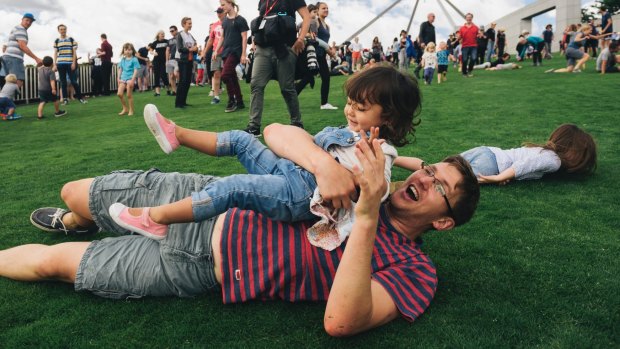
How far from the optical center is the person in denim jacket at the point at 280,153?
6.62 feet

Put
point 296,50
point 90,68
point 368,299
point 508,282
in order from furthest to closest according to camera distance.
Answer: point 90,68, point 296,50, point 508,282, point 368,299

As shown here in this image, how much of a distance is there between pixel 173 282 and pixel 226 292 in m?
0.28

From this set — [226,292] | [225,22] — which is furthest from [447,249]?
[225,22]

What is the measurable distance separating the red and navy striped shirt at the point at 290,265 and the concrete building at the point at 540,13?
1628 inches

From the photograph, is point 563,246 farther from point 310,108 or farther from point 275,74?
point 310,108

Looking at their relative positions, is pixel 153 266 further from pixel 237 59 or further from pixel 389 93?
pixel 237 59

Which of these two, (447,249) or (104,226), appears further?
(447,249)

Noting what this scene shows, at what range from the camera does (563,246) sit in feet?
9.30

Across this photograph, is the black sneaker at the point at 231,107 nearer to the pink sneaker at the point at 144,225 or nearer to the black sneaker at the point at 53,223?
the black sneaker at the point at 53,223

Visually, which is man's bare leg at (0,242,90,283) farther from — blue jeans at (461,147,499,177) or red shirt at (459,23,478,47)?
red shirt at (459,23,478,47)

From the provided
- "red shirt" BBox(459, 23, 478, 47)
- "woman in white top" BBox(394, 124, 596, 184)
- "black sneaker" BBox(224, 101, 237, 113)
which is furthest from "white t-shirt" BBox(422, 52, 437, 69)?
"woman in white top" BBox(394, 124, 596, 184)

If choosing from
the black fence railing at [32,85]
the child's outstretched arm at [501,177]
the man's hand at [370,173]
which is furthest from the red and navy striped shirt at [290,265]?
the black fence railing at [32,85]

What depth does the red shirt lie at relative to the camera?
578 inches

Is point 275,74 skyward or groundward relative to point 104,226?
skyward
